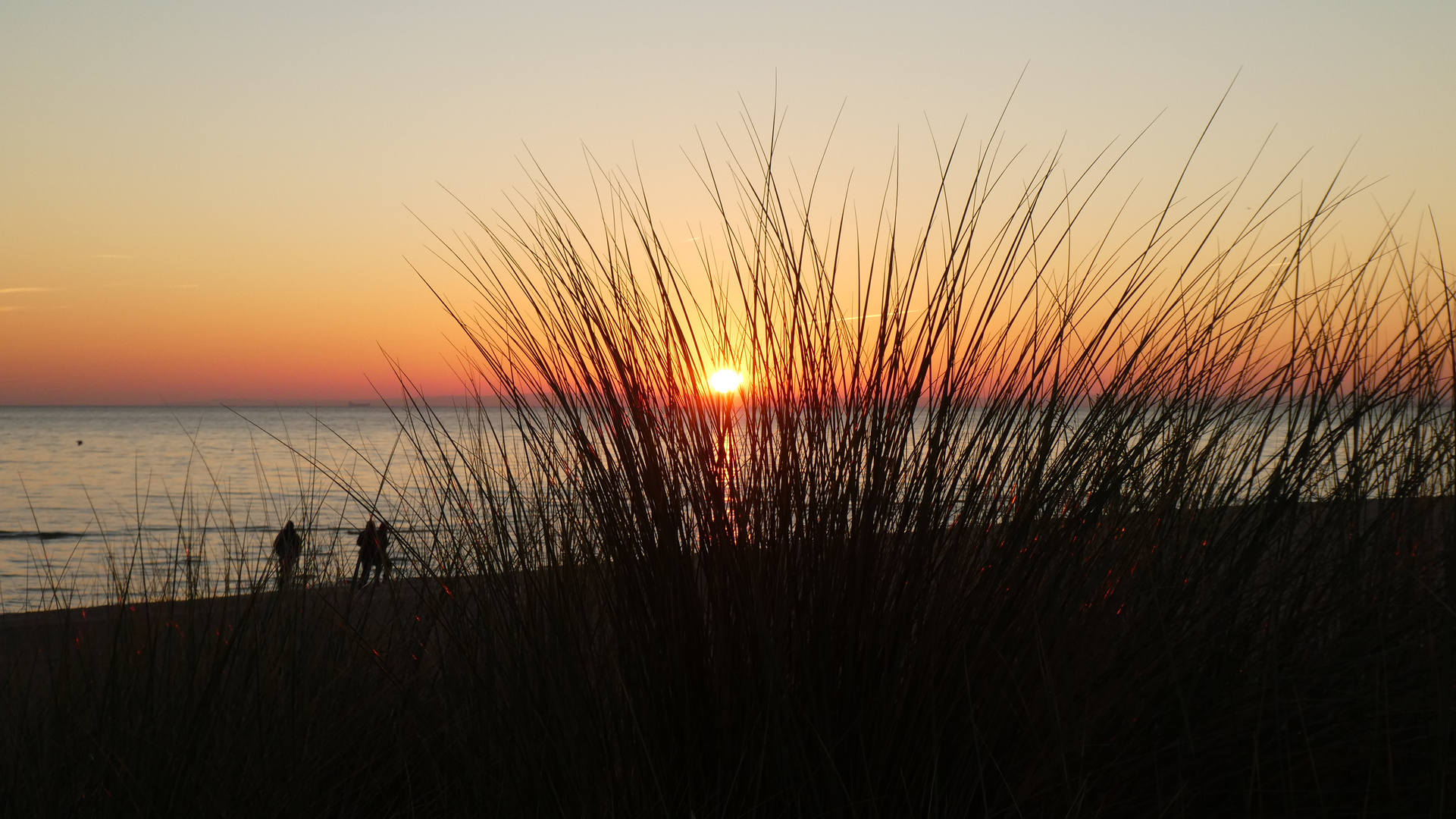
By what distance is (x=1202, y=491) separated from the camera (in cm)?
224

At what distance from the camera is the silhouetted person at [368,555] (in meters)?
2.30

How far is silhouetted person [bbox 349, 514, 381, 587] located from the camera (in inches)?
90.7

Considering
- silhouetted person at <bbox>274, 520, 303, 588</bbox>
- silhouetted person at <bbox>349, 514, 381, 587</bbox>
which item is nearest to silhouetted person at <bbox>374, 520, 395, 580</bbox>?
silhouetted person at <bbox>349, 514, 381, 587</bbox>

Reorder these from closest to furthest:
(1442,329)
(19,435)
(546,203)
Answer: (546,203) → (1442,329) → (19,435)

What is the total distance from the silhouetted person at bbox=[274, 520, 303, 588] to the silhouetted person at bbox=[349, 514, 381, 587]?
18cm

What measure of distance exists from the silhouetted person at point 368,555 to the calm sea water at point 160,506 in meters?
0.09

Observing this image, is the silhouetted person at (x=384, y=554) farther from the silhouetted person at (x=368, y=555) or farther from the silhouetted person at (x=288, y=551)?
the silhouetted person at (x=288, y=551)

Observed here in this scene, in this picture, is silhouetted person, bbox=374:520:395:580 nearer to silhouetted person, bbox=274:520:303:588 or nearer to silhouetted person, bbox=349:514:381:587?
silhouetted person, bbox=349:514:381:587

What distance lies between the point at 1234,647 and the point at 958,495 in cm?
53

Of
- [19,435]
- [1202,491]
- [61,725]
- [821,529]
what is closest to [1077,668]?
[821,529]

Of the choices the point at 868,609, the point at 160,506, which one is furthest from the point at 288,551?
the point at 160,506

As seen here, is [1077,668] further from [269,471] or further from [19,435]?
[19,435]

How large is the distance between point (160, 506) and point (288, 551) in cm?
1741

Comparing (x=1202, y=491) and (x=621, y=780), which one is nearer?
(x=621, y=780)
